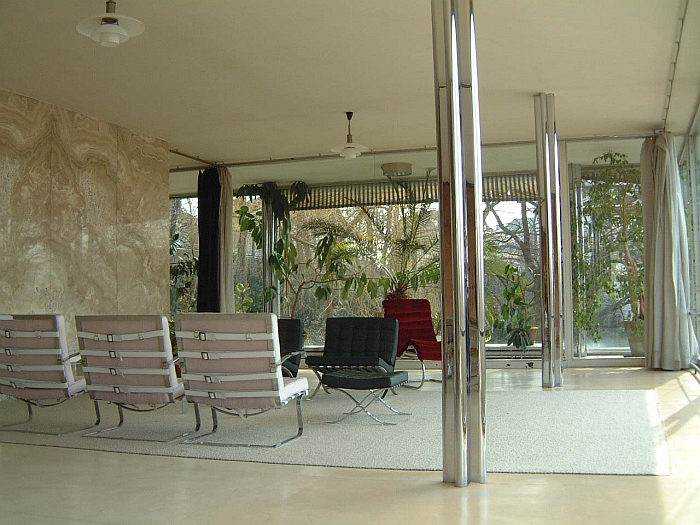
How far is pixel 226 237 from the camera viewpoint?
1158cm

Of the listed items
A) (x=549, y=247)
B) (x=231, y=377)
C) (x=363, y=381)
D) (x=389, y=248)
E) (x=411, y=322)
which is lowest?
(x=363, y=381)

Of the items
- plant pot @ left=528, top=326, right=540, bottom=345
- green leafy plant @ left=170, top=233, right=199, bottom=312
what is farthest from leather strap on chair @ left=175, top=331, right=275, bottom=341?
green leafy plant @ left=170, top=233, right=199, bottom=312

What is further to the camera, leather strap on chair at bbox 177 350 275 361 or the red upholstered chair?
the red upholstered chair

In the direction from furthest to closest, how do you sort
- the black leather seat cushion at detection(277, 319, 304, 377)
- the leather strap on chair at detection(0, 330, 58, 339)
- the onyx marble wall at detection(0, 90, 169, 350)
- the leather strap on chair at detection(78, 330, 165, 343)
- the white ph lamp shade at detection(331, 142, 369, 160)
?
the white ph lamp shade at detection(331, 142, 369, 160) → the onyx marble wall at detection(0, 90, 169, 350) → the black leather seat cushion at detection(277, 319, 304, 377) → the leather strap on chair at detection(0, 330, 58, 339) → the leather strap on chair at detection(78, 330, 165, 343)

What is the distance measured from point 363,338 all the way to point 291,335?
0.86 m

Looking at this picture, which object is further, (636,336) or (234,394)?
(636,336)

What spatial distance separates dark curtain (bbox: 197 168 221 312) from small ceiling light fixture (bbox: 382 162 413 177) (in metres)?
2.63

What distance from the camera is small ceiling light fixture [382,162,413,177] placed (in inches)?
425

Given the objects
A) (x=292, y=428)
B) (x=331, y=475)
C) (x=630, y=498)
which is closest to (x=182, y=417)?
(x=292, y=428)

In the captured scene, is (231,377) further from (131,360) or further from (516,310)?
(516,310)

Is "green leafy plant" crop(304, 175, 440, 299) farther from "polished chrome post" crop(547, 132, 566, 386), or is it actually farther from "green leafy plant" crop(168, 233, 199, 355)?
"polished chrome post" crop(547, 132, 566, 386)

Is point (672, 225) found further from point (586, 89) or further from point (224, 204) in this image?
point (224, 204)

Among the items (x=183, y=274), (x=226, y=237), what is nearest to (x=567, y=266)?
(x=226, y=237)

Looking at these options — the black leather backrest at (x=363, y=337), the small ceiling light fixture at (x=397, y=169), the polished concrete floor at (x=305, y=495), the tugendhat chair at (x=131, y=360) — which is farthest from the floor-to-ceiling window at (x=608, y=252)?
the tugendhat chair at (x=131, y=360)
